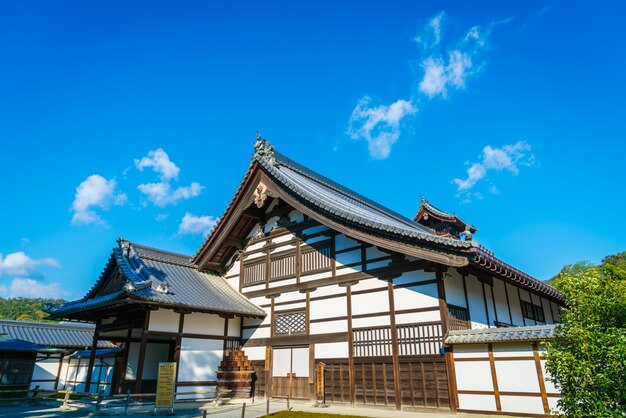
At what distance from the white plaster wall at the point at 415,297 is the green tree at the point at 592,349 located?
588 centimetres

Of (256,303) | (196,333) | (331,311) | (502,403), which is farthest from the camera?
(256,303)

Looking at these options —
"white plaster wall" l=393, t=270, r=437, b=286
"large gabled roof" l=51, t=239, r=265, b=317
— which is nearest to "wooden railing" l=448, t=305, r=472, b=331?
"white plaster wall" l=393, t=270, r=437, b=286

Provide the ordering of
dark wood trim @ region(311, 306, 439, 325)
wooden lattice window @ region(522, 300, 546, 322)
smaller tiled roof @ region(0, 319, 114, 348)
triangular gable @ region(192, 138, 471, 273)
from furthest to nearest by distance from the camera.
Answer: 1. smaller tiled roof @ region(0, 319, 114, 348)
2. wooden lattice window @ region(522, 300, 546, 322)
3. dark wood trim @ region(311, 306, 439, 325)
4. triangular gable @ region(192, 138, 471, 273)

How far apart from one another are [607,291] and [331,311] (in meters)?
10.2

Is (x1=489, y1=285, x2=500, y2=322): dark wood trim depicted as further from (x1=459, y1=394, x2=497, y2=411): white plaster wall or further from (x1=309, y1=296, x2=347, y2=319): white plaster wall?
(x1=309, y1=296, x2=347, y2=319): white plaster wall

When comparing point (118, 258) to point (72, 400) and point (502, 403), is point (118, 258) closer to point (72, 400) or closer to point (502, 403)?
point (72, 400)

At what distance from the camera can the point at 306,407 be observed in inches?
552

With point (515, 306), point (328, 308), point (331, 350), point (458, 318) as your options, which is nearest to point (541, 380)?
point (458, 318)

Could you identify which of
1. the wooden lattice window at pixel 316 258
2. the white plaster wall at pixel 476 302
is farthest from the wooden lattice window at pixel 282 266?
the white plaster wall at pixel 476 302

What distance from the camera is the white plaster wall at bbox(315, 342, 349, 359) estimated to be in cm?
1472

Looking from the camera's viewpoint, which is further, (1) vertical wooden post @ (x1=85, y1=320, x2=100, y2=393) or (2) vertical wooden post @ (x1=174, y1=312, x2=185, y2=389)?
(1) vertical wooden post @ (x1=85, y1=320, x2=100, y2=393)

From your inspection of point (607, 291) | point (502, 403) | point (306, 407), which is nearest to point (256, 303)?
point (306, 407)

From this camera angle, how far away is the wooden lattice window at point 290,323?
16484 mm

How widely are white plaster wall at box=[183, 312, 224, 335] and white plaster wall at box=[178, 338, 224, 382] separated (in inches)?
14.2
